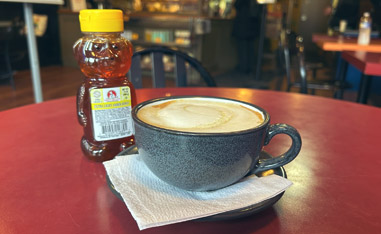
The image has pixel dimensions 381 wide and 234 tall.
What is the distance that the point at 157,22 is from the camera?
5.27 m

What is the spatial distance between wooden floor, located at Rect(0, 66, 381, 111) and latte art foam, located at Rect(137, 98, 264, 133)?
353 centimetres

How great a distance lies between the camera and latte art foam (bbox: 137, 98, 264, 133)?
0.41m

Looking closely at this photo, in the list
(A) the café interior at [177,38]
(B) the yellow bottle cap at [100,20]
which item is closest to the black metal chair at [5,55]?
(A) the café interior at [177,38]

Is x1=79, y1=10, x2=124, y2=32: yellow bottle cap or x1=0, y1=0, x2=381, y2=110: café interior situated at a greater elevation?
x1=79, y1=10, x2=124, y2=32: yellow bottle cap

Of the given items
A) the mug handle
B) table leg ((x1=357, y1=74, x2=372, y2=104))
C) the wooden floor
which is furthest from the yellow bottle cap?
the wooden floor

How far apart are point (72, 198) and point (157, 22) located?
5.16 meters

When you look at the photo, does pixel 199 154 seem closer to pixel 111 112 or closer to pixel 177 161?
pixel 177 161

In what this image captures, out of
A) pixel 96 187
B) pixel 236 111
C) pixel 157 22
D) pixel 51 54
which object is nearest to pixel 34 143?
pixel 96 187

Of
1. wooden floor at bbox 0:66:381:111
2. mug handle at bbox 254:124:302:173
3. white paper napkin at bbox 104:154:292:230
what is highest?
mug handle at bbox 254:124:302:173

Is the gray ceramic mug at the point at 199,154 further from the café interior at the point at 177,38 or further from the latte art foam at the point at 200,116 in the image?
the café interior at the point at 177,38

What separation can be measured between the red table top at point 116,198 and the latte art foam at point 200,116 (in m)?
0.11

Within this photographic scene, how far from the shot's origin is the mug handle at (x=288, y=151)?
0.42 metres

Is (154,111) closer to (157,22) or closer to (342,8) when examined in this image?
(157,22)

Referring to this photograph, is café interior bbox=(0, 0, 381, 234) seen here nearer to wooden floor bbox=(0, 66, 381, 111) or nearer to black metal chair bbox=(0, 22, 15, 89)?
wooden floor bbox=(0, 66, 381, 111)
